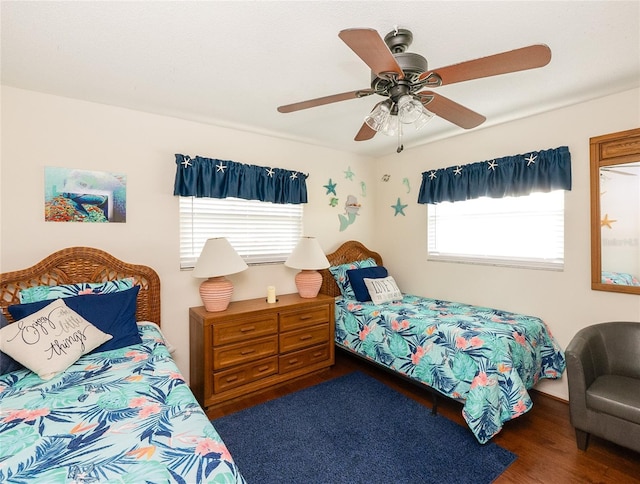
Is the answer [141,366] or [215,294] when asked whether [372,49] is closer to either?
[141,366]

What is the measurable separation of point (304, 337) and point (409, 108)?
7.24ft

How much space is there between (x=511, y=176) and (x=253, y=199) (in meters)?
2.43

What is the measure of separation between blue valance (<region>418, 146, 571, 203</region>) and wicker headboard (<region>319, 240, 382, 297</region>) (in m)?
0.94

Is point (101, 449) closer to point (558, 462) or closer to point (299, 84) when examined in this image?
point (299, 84)

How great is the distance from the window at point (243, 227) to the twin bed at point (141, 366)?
0.49 m

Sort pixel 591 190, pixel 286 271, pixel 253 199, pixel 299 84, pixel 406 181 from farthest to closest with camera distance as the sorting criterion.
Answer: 1. pixel 406 181
2. pixel 286 271
3. pixel 253 199
4. pixel 591 190
5. pixel 299 84

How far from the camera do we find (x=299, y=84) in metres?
2.15

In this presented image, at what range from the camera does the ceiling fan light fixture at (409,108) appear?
5.10 ft

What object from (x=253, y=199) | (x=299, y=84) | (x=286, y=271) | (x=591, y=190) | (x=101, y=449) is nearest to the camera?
(x=101, y=449)

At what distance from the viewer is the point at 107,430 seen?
1158 millimetres

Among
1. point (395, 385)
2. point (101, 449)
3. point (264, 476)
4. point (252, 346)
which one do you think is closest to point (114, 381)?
point (101, 449)

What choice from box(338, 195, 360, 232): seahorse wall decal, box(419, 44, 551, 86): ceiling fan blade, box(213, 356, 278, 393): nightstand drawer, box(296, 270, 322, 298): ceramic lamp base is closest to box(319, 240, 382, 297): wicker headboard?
box(338, 195, 360, 232): seahorse wall decal

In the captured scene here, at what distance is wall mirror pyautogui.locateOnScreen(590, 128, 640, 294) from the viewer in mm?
2207

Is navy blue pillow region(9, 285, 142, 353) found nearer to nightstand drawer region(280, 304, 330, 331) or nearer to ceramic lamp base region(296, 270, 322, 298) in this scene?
nightstand drawer region(280, 304, 330, 331)
